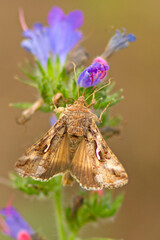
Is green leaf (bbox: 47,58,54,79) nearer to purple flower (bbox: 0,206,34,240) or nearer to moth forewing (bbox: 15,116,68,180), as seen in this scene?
moth forewing (bbox: 15,116,68,180)

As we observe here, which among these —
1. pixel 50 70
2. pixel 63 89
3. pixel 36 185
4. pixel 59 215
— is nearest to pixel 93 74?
pixel 63 89

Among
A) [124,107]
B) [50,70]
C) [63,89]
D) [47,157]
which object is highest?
[124,107]

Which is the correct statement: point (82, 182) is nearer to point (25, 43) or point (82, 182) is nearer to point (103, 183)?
point (103, 183)

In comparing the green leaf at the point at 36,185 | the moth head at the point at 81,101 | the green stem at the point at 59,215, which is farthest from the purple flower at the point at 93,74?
the green stem at the point at 59,215

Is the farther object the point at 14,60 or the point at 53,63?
the point at 14,60

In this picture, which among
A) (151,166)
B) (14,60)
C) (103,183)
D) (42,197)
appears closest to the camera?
(103,183)

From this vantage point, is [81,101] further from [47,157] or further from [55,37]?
[55,37]

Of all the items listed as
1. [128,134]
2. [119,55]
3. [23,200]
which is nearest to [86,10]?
[119,55]
